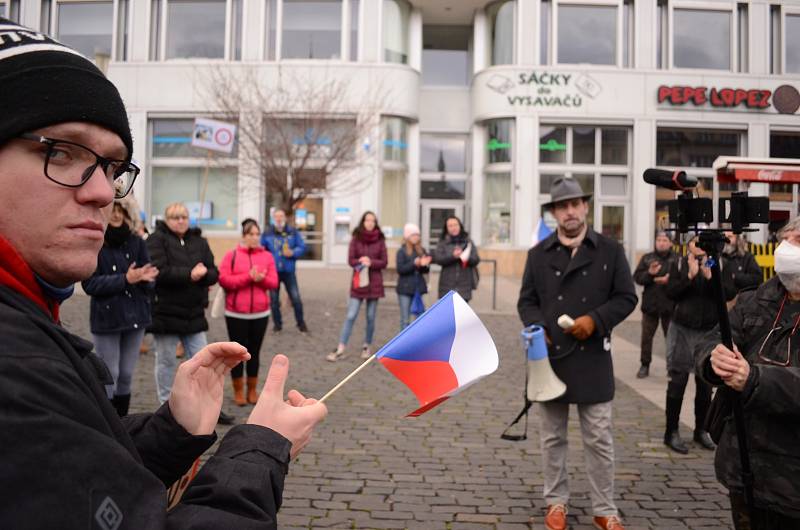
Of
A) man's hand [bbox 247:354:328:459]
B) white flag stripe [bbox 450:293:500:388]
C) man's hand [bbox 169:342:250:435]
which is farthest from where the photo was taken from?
→ white flag stripe [bbox 450:293:500:388]

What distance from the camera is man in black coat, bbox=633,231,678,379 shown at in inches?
308

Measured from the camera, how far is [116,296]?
16.6ft

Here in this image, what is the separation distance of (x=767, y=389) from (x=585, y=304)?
1.67 metres

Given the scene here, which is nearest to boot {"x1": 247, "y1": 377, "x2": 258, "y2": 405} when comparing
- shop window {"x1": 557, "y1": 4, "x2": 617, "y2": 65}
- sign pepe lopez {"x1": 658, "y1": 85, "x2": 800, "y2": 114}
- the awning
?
the awning

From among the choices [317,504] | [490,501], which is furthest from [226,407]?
[490,501]

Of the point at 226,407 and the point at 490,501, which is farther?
the point at 226,407

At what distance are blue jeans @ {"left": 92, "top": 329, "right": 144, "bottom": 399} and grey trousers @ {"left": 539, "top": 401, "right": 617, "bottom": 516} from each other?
10.7 feet

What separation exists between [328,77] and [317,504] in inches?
799

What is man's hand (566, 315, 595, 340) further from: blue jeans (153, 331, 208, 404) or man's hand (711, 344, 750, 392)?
blue jeans (153, 331, 208, 404)

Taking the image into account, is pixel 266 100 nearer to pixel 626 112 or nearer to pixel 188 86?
pixel 188 86

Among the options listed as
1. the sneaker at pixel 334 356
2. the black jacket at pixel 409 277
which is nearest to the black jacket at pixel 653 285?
the black jacket at pixel 409 277

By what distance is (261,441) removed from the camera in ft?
4.03

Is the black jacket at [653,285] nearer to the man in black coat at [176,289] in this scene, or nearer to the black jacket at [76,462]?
the man in black coat at [176,289]

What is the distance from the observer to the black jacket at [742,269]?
6.23 meters
